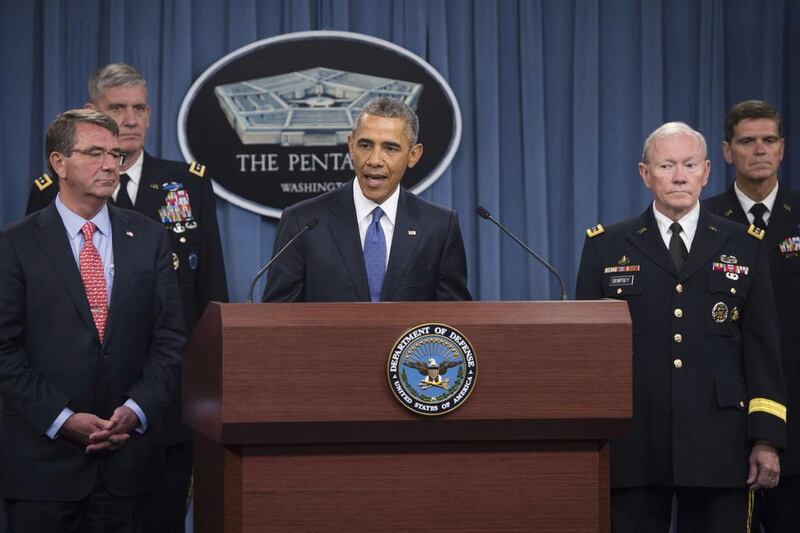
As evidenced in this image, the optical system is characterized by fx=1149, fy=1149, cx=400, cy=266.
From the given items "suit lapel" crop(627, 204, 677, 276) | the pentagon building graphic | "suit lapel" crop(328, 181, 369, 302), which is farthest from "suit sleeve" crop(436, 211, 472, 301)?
the pentagon building graphic

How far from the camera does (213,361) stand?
2.50m

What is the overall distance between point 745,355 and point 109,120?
190cm

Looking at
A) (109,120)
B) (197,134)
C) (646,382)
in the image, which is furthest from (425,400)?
(197,134)

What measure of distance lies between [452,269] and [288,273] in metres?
0.48

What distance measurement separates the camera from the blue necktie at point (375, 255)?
10.5 ft

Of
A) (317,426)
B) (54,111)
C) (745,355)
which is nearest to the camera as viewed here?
(317,426)

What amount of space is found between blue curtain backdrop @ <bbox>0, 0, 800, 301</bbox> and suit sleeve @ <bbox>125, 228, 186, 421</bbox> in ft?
5.52

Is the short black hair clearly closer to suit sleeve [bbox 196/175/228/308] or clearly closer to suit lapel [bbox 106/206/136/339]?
suit sleeve [bbox 196/175/228/308]

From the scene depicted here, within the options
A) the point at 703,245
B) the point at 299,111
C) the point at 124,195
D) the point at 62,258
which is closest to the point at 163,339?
the point at 62,258

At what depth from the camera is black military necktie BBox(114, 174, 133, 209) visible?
4.01 m

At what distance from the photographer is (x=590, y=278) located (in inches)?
131

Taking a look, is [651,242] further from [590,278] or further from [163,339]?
[163,339]

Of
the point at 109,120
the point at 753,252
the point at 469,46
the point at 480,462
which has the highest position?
the point at 469,46

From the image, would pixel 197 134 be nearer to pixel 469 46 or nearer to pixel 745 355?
pixel 469 46
